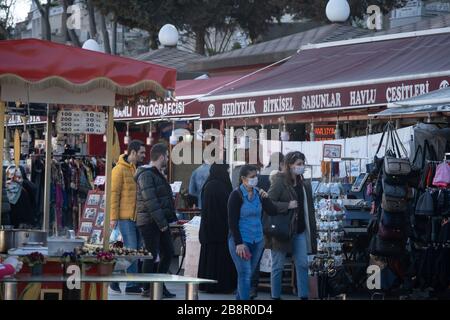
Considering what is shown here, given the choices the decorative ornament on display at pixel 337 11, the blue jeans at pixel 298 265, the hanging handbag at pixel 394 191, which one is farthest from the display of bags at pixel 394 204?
the decorative ornament on display at pixel 337 11

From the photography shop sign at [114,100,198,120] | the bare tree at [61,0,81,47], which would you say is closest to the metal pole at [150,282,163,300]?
the photography shop sign at [114,100,198,120]

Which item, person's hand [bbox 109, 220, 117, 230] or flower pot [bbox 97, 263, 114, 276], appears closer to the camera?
flower pot [bbox 97, 263, 114, 276]

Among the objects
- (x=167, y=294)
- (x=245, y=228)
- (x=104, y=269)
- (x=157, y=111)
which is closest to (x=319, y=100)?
(x=167, y=294)

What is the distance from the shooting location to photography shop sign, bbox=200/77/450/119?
51.9 ft

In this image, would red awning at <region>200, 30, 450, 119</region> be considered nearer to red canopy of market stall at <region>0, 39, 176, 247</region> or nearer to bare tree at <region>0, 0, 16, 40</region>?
red canopy of market stall at <region>0, 39, 176, 247</region>

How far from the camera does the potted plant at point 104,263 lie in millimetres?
10555

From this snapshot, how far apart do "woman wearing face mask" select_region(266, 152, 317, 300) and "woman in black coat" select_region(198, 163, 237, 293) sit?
166cm

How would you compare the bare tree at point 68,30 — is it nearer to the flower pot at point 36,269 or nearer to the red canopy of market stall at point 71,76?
the red canopy of market stall at point 71,76

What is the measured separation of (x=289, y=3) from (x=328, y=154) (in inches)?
909

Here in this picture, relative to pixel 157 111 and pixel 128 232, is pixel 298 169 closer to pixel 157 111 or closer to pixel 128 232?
pixel 128 232

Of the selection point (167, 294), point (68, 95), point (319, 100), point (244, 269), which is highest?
point (319, 100)

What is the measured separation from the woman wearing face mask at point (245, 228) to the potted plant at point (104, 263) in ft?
8.57

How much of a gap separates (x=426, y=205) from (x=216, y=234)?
2.82 metres

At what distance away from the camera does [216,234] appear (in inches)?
597
